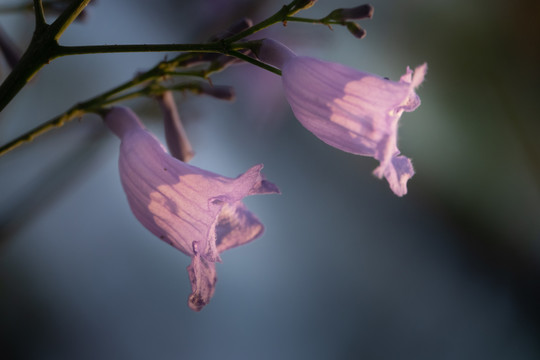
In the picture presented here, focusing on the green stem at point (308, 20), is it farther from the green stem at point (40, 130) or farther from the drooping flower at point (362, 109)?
the green stem at point (40, 130)

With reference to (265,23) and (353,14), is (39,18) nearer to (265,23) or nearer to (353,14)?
(265,23)

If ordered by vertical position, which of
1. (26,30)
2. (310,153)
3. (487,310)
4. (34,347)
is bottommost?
(34,347)

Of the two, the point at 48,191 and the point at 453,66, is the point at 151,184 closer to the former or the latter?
the point at 48,191

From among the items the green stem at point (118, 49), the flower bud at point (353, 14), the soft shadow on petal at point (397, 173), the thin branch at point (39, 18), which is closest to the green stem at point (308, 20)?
the flower bud at point (353, 14)

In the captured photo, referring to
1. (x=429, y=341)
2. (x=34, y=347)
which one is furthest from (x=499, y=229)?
(x=34, y=347)

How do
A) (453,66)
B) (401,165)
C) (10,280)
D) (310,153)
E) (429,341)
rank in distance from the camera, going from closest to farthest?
(401,165)
(10,280)
(453,66)
(310,153)
(429,341)

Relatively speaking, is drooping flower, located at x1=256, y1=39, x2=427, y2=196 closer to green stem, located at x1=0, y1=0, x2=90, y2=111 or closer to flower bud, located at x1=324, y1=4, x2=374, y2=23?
flower bud, located at x1=324, y1=4, x2=374, y2=23

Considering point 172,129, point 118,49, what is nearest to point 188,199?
point 118,49
